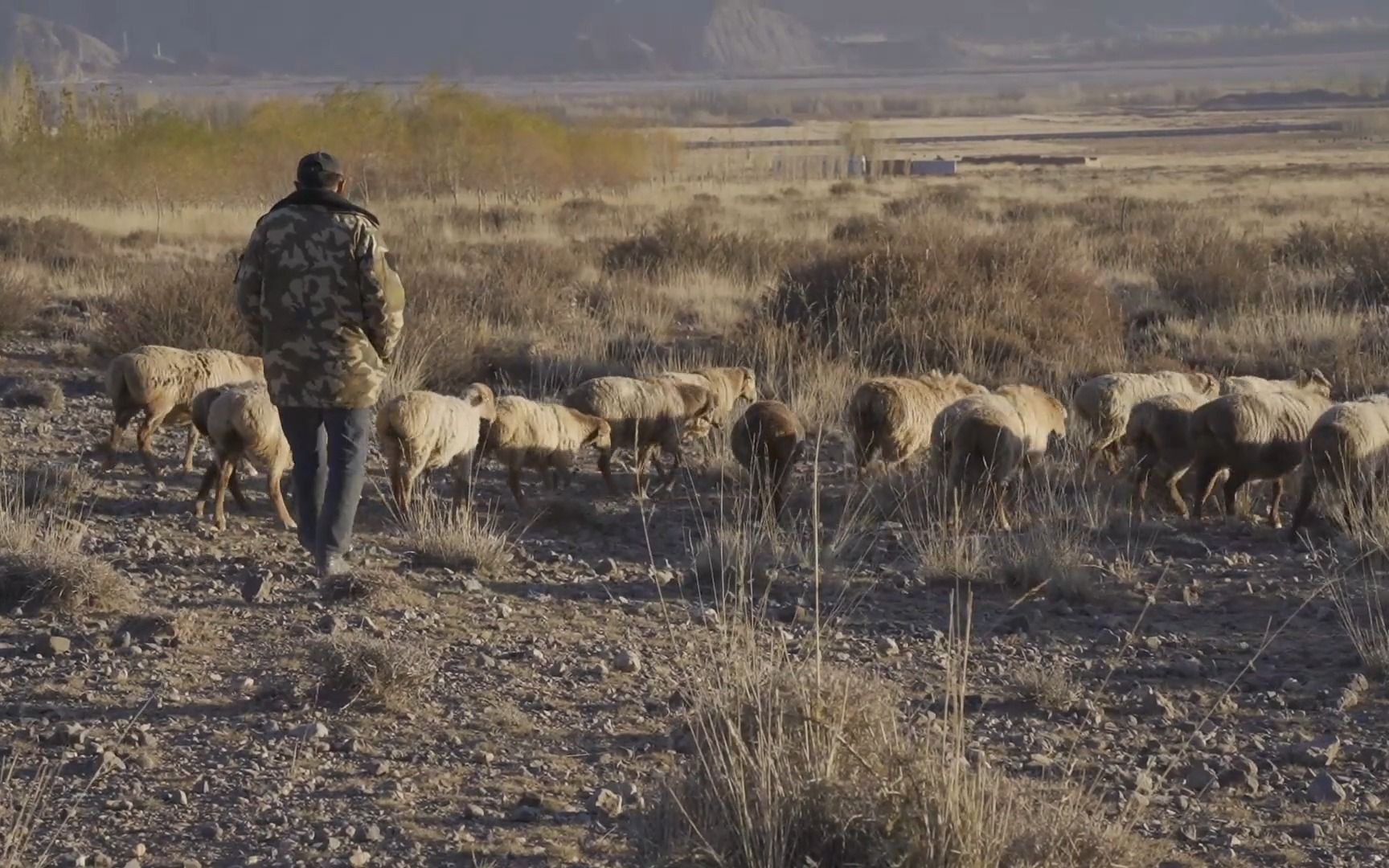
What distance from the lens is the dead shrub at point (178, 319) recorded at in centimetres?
1719

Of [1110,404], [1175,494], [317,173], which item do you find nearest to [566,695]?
[317,173]

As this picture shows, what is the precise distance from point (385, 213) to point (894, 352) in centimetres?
2232

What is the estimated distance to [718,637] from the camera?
28.7 ft

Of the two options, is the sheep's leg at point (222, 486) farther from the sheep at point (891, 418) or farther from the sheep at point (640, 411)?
the sheep at point (891, 418)

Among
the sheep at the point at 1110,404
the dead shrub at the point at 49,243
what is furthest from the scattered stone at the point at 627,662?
the dead shrub at the point at 49,243

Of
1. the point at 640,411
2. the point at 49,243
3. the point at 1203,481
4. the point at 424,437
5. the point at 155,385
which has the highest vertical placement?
the point at 155,385

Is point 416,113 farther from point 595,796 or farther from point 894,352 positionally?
point 595,796

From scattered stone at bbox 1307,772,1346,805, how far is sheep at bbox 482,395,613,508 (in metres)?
6.08

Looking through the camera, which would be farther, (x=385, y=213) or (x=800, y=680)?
(x=385, y=213)

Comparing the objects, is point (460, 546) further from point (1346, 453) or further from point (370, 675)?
point (1346, 453)

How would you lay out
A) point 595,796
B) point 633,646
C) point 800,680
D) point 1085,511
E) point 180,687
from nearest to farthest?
point 800,680
point 595,796
point 180,687
point 633,646
point 1085,511

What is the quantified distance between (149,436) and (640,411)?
329 centimetres

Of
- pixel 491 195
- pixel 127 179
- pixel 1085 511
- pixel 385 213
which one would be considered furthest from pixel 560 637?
pixel 491 195

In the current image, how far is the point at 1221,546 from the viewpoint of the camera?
1126 cm
